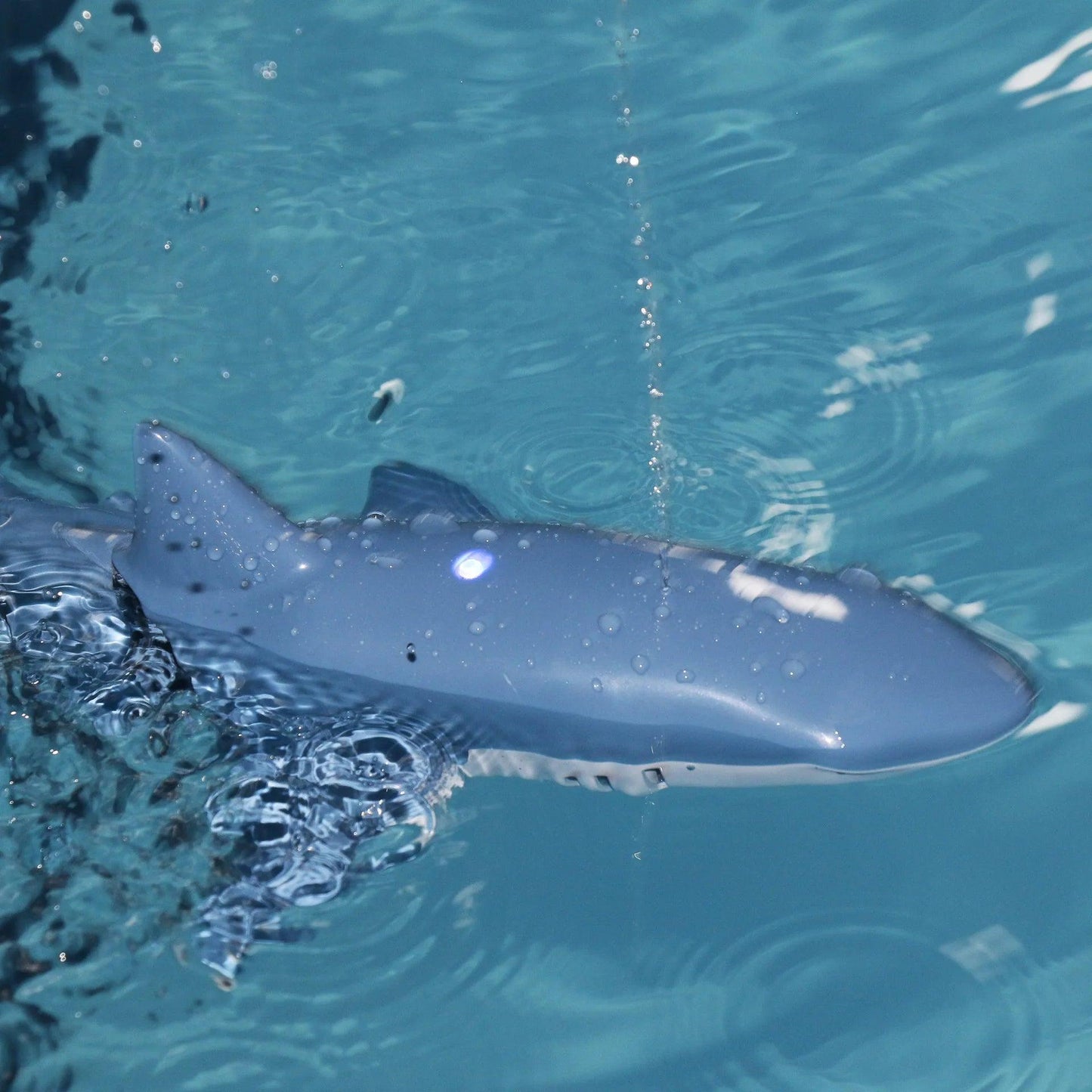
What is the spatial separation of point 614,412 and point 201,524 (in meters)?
1.75

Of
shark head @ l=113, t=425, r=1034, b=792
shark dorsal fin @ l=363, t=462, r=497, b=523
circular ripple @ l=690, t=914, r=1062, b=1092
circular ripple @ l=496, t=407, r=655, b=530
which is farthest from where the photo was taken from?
circular ripple @ l=496, t=407, r=655, b=530

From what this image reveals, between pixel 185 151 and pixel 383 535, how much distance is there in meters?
2.89

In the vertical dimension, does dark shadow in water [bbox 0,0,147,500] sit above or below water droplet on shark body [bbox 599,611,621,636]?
above

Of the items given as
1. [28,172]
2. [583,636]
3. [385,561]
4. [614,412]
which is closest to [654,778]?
[583,636]

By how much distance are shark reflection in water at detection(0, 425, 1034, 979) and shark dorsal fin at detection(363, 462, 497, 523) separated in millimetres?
385

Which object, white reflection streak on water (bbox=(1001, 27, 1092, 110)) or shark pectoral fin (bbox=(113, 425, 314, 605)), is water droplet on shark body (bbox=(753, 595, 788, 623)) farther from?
white reflection streak on water (bbox=(1001, 27, 1092, 110))

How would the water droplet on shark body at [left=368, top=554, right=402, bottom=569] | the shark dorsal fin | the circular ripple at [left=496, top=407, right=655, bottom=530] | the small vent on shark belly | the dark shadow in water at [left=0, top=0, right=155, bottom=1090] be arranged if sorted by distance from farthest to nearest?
the dark shadow in water at [left=0, top=0, right=155, bottom=1090]
the circular ripple at [left=496, top=407, right=655, bottom=530]
the shark dorsal fin
the water droplet on shark body at [left=368, top=554, right=402, bottom=569]
the small vent on shark belly

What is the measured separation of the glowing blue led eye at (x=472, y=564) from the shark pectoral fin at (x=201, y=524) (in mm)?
384

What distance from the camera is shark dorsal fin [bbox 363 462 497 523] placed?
3898 mm

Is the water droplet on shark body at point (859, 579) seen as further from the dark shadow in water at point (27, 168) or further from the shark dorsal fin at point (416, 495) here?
the dark shadow in water at point (27, 168)

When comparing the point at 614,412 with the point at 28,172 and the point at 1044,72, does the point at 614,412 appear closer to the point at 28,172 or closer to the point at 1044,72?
the point at 1044,72

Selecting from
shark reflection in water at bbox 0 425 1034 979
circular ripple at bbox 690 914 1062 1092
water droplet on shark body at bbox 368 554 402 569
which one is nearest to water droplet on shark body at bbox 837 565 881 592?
shark reflection in water at bbox 0 425 1034 979

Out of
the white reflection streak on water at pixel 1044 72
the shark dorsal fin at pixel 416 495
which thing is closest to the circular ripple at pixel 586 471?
the shark dorsal fin at pixel 416 495

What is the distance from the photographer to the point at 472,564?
3.28m
